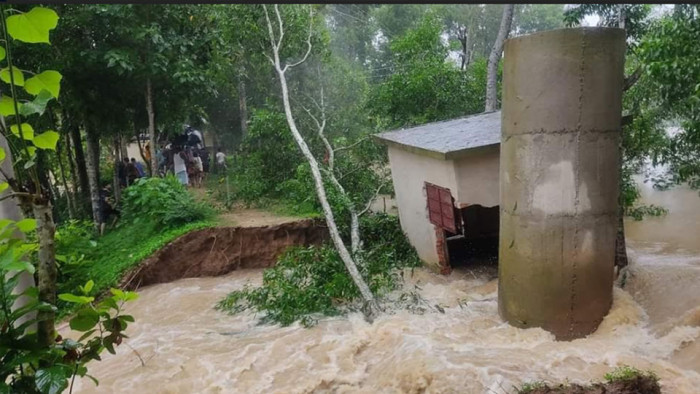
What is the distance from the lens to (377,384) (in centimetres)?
566

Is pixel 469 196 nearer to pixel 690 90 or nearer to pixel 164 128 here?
pixel 690 90

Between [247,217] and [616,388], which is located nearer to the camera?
[616,388]

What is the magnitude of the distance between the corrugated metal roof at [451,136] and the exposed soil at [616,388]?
172 inches

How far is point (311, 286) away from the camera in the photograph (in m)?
8.44

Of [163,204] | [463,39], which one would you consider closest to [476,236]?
[163,204]

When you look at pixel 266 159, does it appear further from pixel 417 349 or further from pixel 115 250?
pixel 417 349

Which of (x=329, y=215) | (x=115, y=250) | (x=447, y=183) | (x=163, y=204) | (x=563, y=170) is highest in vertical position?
(x=563, y=170)

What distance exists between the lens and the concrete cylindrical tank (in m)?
5.90

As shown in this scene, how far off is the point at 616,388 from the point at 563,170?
273 cm

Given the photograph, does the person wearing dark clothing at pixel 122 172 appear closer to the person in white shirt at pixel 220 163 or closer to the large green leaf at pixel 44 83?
the person in white shirt at pixel 220 163

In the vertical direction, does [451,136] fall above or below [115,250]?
above

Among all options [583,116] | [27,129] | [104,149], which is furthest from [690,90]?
[104,149]

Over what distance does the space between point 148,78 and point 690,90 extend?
1025cm

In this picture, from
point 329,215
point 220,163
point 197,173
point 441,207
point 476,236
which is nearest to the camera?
point 441,207
